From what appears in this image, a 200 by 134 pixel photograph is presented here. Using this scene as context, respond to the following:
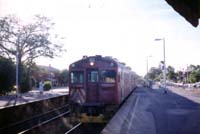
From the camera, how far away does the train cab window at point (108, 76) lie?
691 inches

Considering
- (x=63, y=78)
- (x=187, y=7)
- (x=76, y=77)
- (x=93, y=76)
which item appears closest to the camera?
(x=187, y=7)

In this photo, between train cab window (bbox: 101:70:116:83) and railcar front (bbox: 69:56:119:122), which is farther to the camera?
train cab window (bbox: 101:70:116:83)

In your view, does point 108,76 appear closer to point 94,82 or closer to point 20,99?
point 94,82

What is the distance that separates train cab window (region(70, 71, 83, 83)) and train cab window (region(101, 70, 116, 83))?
0.95m

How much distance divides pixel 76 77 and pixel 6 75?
81.2ft

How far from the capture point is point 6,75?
41.2 m

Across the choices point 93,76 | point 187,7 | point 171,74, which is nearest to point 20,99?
point 93,76

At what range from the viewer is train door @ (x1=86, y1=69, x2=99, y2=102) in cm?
1744

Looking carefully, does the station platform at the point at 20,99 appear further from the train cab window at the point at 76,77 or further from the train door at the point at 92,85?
the train door at the point at 92,85

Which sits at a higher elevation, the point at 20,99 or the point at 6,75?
the point at 6,75

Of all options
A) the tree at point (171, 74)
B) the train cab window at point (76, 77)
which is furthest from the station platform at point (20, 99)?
the tree at point (171, 74)

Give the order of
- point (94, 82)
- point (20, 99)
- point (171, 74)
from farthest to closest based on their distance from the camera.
Answer: 1. point (171, 74)
2. point (20, 99)
3. point (94, 82)

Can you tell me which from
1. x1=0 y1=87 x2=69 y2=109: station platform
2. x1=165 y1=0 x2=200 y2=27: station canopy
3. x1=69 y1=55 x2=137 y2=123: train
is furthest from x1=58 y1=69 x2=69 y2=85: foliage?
x1=165 y1=0 x2=200 y2=27: station canopy

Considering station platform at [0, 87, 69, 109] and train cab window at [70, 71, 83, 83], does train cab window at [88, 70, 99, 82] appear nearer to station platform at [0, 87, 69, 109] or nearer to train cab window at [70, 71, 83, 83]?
train cab window at [70, 71, 83, 83]
